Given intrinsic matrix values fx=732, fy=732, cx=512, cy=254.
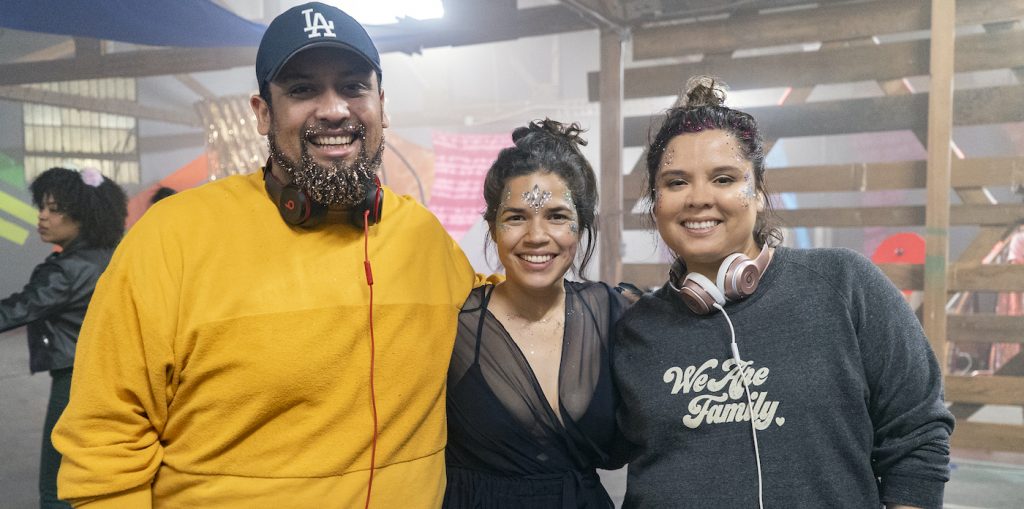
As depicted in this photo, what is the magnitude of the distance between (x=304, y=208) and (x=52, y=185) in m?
2.55

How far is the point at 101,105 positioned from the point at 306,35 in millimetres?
8020

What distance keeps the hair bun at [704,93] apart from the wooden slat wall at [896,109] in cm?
362

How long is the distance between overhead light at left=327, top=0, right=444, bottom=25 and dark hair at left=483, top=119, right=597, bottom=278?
379cm

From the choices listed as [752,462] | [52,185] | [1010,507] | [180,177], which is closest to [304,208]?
[752,462]

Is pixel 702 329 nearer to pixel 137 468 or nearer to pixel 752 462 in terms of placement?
pixel 752 462

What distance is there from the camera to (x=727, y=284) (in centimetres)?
146

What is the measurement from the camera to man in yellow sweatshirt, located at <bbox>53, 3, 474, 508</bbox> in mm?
1353

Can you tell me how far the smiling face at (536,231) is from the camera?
73.4 inches

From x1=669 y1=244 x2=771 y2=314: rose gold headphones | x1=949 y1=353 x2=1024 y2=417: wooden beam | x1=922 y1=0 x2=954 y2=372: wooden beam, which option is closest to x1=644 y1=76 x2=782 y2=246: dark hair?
x1=669 y1=244 x2=771 y2=314: rose gold headphones

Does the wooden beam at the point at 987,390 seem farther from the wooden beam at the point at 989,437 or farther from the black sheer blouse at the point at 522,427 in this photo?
the black sheer blouse at the point at 522,427

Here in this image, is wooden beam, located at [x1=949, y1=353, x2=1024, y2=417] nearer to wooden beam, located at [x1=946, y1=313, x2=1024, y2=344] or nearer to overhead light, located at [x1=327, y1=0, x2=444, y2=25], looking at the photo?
wooden beam, located at [x1=946, y1=313, x2=1024, y2=344]

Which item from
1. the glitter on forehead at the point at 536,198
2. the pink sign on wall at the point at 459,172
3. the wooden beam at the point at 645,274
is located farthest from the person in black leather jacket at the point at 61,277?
the pink sign on wall at the point at 459,172

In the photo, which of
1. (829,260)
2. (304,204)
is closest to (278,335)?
(304,204)

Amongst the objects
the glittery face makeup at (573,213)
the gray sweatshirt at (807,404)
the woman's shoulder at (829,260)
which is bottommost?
the gray sweatshirt at (807,404)
